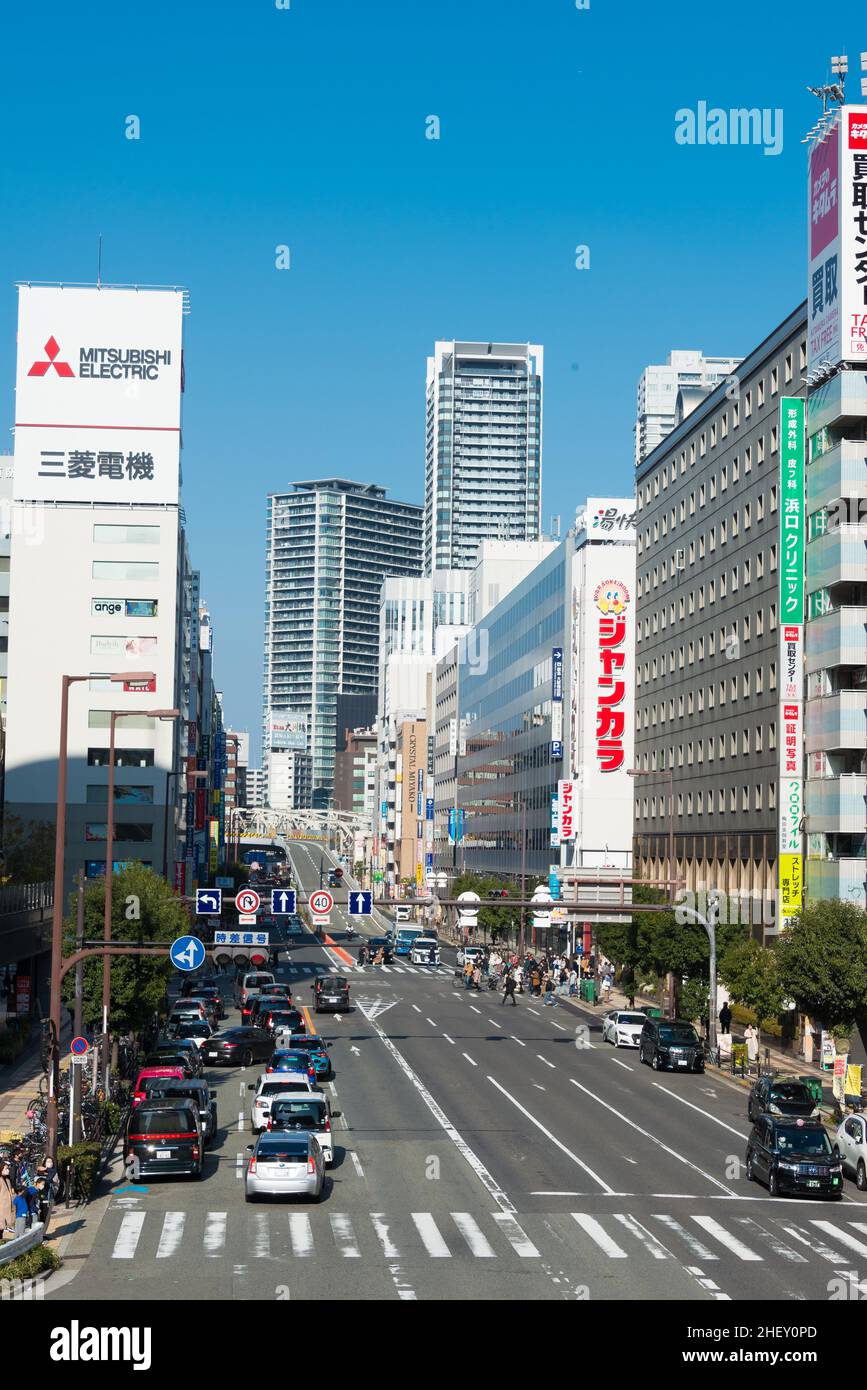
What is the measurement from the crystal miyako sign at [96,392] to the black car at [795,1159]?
8196 cm

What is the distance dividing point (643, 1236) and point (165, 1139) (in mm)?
11202

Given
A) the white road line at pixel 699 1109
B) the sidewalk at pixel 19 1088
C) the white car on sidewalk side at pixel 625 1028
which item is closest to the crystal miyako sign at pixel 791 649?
the white car on sidewalk side at pixel 625 1028

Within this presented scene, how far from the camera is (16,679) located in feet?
362

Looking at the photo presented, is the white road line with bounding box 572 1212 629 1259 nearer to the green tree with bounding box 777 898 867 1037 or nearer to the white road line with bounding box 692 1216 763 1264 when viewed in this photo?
the white road line with bounding box 692 1216 763 1264

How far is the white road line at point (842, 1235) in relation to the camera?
27.4 metres

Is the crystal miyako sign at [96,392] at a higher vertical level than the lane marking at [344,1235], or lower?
higher

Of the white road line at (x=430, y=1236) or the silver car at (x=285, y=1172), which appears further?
the silver car at (x=285, y=1172)

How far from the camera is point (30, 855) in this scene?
80062 mm

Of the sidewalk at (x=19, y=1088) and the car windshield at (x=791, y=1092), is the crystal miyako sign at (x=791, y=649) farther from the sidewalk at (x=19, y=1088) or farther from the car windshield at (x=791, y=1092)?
the sidewalk at (x=19, y=1088)

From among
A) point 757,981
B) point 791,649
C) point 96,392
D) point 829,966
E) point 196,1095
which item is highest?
point 96,392

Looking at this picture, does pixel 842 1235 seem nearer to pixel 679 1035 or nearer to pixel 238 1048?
pixel 679 1035

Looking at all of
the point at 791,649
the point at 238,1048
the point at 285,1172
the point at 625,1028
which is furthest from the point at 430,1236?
Result: the point at 791,649
